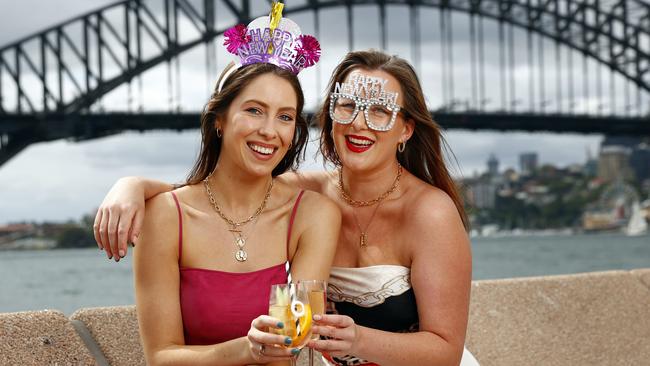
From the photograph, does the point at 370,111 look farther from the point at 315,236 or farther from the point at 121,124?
the point at 121,124

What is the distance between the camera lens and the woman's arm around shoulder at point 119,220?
217 cm

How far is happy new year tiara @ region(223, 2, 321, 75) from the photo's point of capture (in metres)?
2.33

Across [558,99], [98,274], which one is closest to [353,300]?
[98,274]

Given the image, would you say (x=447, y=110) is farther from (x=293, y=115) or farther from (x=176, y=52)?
(x=293, y=115)

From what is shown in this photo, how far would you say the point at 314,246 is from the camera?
2.33 meters

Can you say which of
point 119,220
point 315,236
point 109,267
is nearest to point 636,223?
point 109,267

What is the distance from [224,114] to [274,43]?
20cm

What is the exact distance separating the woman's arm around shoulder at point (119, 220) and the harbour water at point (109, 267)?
13442mm

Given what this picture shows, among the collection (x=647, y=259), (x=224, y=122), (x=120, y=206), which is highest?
(x=224, y=122)

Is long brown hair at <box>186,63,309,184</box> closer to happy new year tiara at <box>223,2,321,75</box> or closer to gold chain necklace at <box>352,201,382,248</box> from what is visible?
happy new year tiara at <box>223,2,321,75</box>

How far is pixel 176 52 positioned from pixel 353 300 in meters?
22.8

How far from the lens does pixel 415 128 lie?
2506mm

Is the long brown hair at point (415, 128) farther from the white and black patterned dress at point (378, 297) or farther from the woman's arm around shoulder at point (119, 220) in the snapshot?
A: the woman's arm around shoulder at point (119, 220)

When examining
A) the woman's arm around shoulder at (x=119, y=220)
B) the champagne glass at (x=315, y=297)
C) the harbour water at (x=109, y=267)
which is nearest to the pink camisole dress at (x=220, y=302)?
the woman's arm around shoulder at (x=119, y=220)
